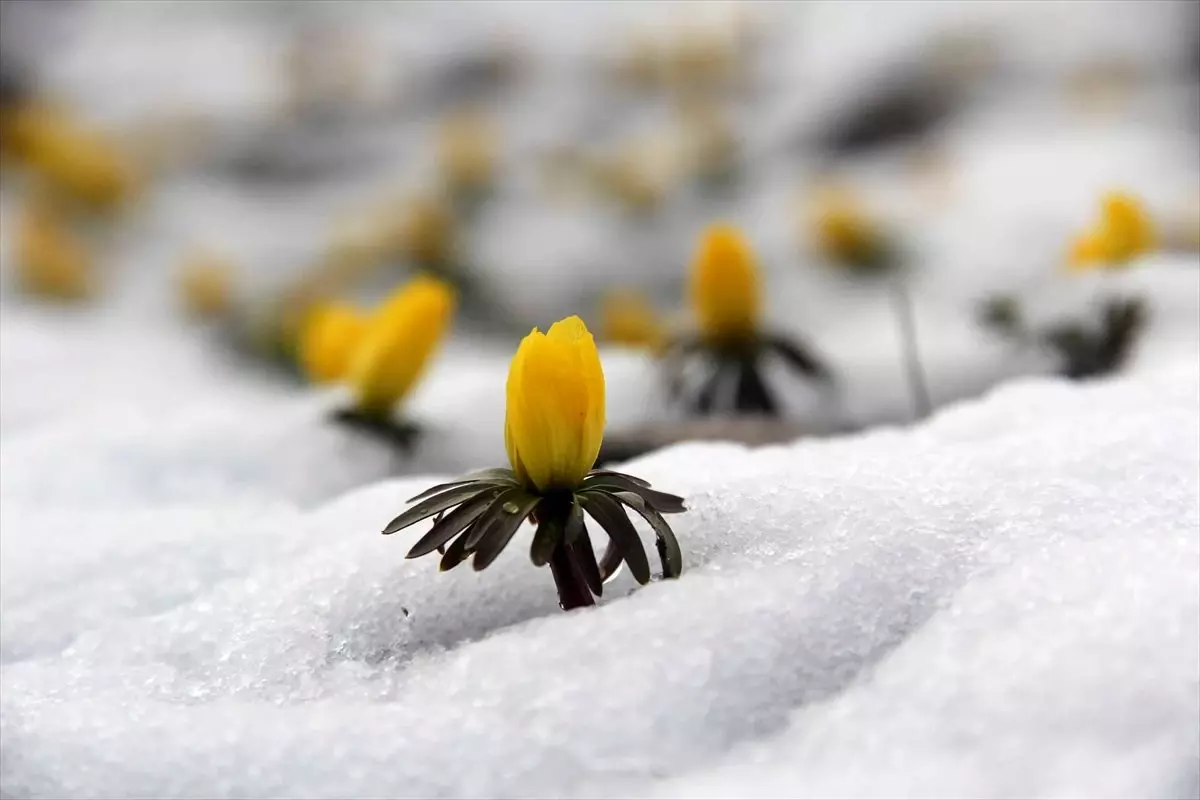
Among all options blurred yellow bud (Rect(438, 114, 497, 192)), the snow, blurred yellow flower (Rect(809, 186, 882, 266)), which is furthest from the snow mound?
blurred yellow bud (Rect(438, 114, 497, 192))

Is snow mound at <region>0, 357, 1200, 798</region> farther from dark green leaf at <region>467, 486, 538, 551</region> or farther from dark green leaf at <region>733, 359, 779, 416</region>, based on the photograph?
dark green leaf at <region>733, 359, 779, 416</region>

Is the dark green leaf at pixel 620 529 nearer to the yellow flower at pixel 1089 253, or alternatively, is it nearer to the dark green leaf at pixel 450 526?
the dark green leaf at pixel 450 526

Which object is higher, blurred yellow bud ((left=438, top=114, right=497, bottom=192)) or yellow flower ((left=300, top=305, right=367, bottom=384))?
blurred yellow bud ((left=438, top=114, right=497, bottom=192))

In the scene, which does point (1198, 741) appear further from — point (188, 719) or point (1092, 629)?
point (188, 719)

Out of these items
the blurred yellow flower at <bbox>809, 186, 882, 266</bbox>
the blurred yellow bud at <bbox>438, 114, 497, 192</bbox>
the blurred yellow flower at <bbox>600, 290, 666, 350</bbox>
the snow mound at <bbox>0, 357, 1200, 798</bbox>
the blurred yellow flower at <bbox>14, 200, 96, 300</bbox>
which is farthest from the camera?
the blurred yellow bud at <bbox>438, 114, 497, 192</bbox>

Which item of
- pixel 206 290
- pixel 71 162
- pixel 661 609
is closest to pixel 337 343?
pixel 661 609

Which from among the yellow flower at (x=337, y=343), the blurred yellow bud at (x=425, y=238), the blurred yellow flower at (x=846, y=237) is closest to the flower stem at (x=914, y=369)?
the blurred yellow flower at (x=846, y=237)

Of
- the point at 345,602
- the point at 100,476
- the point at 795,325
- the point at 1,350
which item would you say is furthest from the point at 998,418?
the point at 1,350
